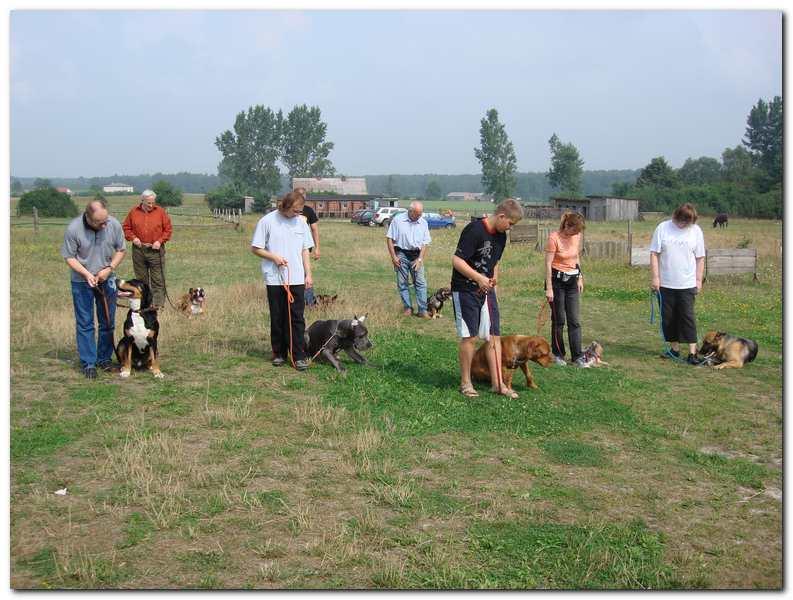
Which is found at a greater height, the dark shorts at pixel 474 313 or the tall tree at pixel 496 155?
the tall tree at pixel 496 155

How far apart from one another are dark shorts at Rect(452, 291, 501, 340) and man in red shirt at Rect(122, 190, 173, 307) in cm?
554

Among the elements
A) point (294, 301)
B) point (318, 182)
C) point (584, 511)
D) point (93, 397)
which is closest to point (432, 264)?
point (294, 301)

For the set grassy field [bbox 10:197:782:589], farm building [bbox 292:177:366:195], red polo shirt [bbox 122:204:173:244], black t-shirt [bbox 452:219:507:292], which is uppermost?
farm building [bbox 292:177:366:195]

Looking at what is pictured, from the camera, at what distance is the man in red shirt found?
10.9 m

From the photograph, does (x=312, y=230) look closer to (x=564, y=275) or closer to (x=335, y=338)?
(x=335, y=338)

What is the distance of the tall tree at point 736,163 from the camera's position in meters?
96.3

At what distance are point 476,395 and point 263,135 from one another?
315 ft

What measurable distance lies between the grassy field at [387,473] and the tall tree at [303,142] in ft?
308

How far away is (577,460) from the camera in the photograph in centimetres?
560

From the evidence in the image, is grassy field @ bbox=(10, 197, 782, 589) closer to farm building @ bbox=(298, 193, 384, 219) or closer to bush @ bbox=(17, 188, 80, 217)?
bush @ bbox=(17, 188, 80, 217)

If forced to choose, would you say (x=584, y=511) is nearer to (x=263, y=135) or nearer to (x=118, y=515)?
(x=118, y=515)

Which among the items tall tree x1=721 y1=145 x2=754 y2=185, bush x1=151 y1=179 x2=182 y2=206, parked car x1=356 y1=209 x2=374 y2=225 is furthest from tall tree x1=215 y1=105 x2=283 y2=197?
tall tree x1=721 y1=145 x2=754 y2=185

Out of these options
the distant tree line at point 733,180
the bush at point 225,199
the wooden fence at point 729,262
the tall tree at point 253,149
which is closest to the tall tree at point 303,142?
the tall tree at point 253,149

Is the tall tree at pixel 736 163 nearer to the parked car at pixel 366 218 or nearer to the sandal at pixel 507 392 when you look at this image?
the parked car at pixel 366 218
